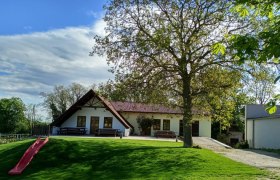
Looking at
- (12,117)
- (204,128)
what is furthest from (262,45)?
(12,117)

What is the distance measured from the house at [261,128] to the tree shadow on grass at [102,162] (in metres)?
11.9

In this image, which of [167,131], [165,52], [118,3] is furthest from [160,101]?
[167,131]

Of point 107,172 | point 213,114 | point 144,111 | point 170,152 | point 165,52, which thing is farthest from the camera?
point 144,111

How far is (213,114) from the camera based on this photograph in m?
22.6

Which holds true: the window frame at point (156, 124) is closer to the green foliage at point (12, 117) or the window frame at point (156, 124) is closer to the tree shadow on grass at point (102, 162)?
the green foliage at point (12, 117)

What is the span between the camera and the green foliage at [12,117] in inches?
1673

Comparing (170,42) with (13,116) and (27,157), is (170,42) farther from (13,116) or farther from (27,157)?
(13,116)

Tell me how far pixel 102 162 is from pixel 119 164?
3.41ft

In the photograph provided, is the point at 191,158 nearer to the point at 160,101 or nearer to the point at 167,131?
the point at 160,101

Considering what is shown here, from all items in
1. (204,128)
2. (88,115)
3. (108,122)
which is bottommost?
(204,128)

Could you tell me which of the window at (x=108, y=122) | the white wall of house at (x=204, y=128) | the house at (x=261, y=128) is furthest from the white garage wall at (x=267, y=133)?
the window at (x=108, y=122)

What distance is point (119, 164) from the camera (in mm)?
16797

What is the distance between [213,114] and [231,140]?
2767 cm

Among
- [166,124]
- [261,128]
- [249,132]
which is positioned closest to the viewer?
[261,128]
